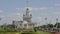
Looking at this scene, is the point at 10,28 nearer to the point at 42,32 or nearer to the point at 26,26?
the point at 26,26

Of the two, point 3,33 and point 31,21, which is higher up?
point 31,21

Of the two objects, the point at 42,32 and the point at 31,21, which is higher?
the point at 31,21

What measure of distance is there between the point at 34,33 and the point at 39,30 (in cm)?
32

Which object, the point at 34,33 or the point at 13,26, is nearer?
the point at 34,33

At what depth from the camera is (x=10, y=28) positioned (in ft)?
13.8

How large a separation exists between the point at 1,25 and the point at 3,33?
1.23 ft

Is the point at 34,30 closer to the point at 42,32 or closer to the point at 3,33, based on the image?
the point at 42,32

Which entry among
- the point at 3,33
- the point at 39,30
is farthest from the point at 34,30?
the point at 3,33

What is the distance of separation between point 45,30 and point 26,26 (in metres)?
0.54

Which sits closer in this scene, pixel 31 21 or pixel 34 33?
pixel 34 33

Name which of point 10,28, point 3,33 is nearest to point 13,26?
point 10,28

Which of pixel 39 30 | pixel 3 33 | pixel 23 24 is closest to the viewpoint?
pixel 3 33

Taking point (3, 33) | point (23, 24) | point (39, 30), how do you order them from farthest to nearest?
point (23, 24) < point (39, 30) < point (3, 33)

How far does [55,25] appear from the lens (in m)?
4.49
